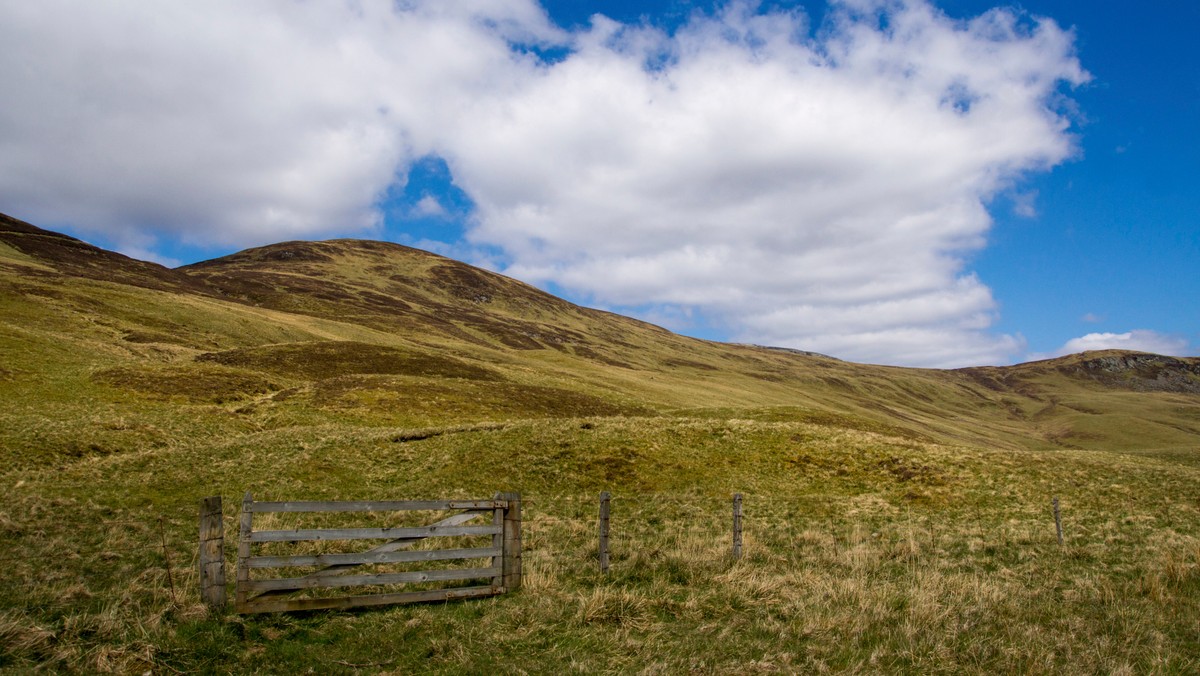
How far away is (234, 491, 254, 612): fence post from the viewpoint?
33.0 feet

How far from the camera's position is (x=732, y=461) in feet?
111

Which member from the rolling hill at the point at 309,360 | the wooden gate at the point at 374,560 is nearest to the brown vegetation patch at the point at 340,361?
the rolling hill at the point at 309,360

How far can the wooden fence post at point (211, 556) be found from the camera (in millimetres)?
10203

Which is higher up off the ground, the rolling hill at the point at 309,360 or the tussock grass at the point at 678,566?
the rolling hill at the point at 309,360

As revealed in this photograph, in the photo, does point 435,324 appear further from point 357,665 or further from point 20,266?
point 357,665

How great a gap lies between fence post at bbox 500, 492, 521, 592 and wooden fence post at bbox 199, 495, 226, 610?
490cm

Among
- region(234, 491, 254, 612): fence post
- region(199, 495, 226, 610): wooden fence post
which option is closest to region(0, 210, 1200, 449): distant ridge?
region(199, 495, 226, 610): wooden fence post

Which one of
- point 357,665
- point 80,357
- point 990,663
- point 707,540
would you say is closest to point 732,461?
point 707,540

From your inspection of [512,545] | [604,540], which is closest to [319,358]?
[604,540]

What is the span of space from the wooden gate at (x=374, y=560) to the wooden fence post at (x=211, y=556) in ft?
1.38

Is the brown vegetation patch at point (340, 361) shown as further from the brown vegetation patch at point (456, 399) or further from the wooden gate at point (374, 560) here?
the wooden gate at point (374, 560)

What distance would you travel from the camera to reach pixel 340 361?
2719 inches

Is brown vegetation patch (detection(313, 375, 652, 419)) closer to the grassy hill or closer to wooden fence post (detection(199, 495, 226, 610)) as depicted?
the grassy hill

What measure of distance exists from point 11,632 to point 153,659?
5.87ft
